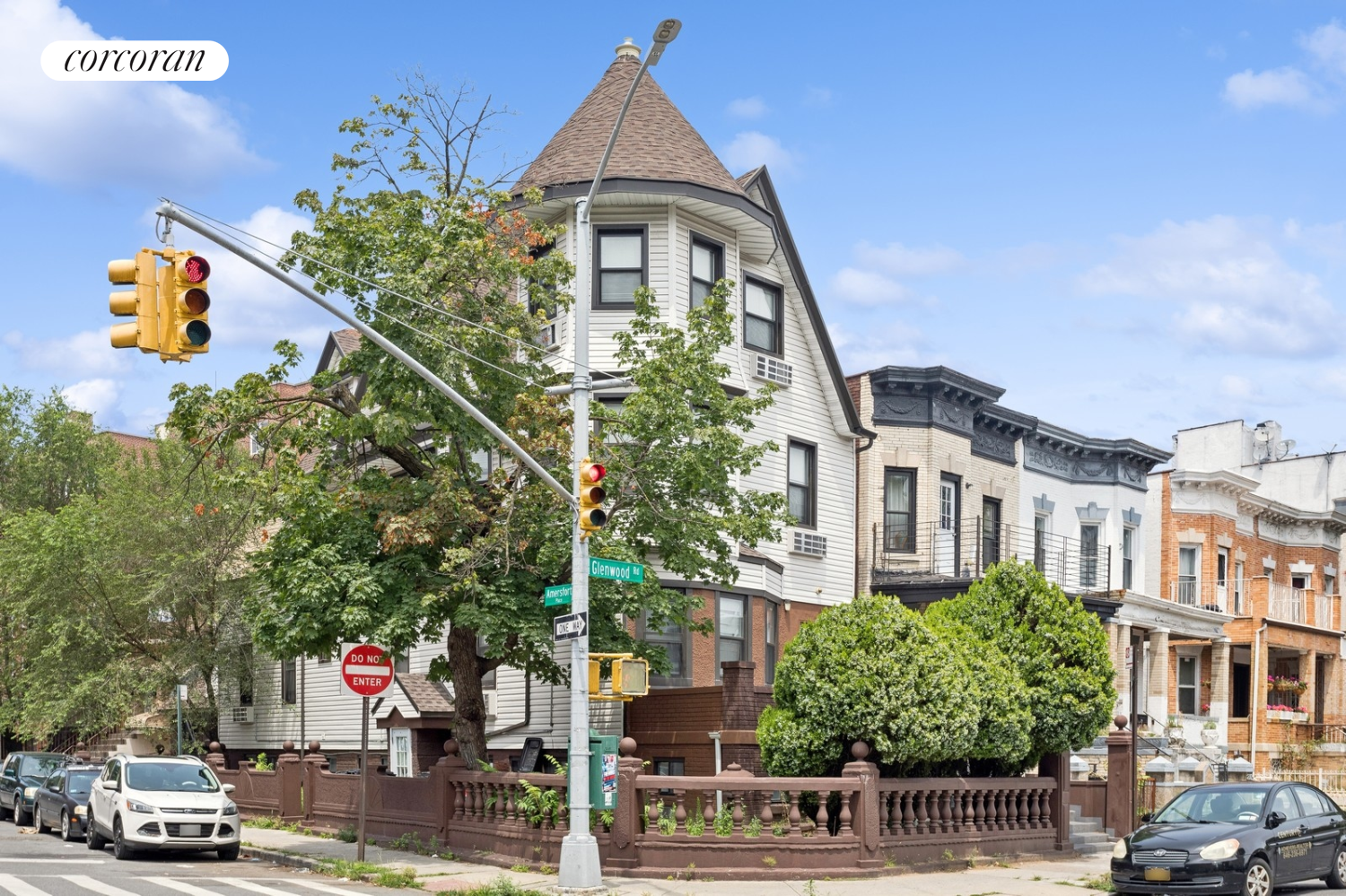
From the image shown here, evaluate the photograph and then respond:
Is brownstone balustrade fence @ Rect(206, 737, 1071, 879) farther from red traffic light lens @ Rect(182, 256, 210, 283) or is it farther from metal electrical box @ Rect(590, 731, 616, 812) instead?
red traffic light lens @ Rect(182, 256, 210, 283)

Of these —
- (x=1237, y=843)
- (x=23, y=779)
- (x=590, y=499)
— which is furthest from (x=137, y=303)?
(x=23, y=779)

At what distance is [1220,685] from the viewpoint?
41125mm

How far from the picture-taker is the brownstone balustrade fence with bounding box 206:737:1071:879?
62.2 feet

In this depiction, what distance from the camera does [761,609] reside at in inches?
1134

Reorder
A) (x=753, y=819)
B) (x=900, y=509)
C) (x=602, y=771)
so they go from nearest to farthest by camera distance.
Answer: (x=602, y=771)
(x=753, y=819)
(x=900, y=509)

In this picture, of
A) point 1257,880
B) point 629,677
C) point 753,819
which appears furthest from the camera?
point 753,819

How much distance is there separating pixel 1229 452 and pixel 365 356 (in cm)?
4051

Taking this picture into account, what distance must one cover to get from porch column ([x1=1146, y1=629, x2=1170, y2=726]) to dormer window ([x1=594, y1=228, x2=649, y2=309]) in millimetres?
18405

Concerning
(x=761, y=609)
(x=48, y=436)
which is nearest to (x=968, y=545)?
(x=761, y=609)

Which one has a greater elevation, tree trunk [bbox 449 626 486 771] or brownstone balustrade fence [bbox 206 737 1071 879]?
tree trunk [bbox 449 626 486 771]

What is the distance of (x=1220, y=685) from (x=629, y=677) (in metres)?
28.5

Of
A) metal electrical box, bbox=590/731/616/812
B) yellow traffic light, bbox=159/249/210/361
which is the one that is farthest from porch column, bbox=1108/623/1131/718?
yellow traffic light, bbox=159/249/210/361

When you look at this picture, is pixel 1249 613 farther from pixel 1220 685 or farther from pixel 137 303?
pixel 137 303

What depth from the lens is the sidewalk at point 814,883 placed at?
58.0ft
